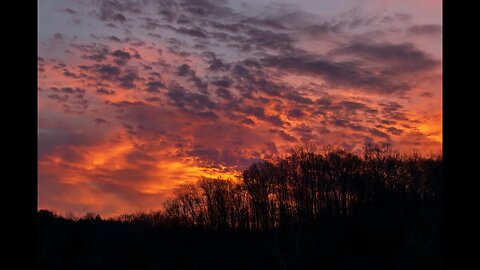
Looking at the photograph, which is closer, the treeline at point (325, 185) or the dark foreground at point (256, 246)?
the dark foreground at point (256, 246)

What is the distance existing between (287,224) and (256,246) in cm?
718

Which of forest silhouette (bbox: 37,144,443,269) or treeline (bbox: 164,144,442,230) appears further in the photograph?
treeline (bbox: 164,144,442,230)

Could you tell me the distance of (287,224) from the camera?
213 feet

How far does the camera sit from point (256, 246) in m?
59.0

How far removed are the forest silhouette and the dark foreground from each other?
0.41ft

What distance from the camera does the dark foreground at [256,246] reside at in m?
48.6

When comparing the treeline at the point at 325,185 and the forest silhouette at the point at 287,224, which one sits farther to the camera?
the treeline at the point at 325,185

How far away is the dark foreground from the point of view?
160 feet

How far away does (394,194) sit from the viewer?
63.9 meters

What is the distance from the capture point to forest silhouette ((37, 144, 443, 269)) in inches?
2029

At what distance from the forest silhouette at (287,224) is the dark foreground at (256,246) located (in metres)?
0.12
